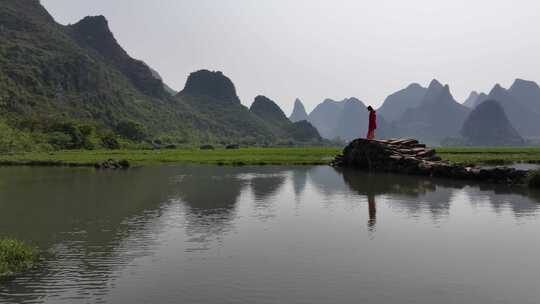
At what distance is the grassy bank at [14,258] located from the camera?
15.3 metres

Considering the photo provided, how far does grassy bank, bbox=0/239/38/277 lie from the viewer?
15305 millimetres

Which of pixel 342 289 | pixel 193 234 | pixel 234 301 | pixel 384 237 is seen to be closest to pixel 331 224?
pixel 384 237

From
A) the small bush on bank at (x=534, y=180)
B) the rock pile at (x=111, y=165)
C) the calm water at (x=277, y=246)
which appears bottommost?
the calm water at (x=277, y=246)

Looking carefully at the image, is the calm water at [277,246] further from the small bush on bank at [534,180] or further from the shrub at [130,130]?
the shrub at [130,130]

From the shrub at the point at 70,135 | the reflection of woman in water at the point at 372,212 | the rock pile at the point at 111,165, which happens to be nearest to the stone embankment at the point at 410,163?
the reflection of woman in water at the point at 372,212

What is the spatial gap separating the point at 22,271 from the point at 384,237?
14.9 meters

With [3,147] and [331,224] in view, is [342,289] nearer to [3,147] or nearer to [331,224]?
[331,224]

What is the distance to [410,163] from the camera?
55.8 m

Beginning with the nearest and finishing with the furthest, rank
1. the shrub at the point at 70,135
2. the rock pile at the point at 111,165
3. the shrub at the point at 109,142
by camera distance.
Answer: the rock pile at the point at 111,165, the shrub at the point at 70,135, the shrub at the point at 109,142

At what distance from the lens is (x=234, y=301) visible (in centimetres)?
1280

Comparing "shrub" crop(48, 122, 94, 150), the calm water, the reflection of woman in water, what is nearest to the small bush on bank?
the calm water

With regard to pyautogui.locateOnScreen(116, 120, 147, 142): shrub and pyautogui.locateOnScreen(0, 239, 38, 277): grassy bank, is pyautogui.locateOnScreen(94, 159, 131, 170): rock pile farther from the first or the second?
pyautogui.locateOnScreen(116, 120, 147, 142): shrub

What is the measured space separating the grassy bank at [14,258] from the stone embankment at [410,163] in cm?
4138

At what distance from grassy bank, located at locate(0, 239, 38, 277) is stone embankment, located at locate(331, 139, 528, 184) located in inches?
1629
